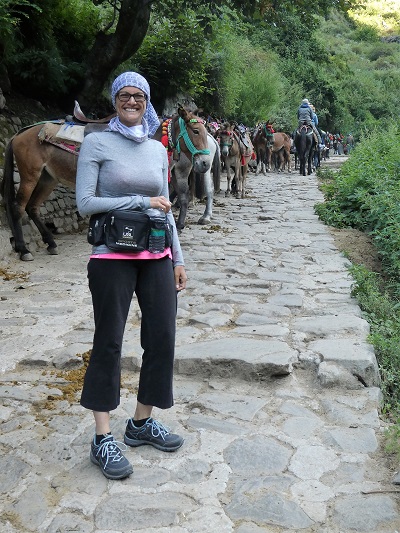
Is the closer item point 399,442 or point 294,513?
point 294,513

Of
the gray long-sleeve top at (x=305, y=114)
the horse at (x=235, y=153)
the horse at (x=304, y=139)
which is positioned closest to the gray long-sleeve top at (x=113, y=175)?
the horse at (x=235, y=153)

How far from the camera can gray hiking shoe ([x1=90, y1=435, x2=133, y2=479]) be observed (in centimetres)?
297

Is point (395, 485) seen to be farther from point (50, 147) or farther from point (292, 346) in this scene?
point (50, 147)

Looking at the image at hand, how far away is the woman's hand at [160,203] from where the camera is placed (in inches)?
120

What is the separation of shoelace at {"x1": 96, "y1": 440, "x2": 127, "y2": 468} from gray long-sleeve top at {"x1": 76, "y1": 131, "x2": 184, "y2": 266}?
96 cm

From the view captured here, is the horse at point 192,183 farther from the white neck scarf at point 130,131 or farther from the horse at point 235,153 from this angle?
the white neck scarf at point 130,131

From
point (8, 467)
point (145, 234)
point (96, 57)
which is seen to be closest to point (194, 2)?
point (96, 57)

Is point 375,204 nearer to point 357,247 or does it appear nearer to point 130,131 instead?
point 357,247

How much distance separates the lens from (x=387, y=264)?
7.94 metres

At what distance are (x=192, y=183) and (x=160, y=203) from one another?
7974 mm

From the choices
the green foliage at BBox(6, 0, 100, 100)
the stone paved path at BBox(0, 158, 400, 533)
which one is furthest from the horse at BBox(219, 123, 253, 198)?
the stone paved path at BBox(0, 158, 400, 533)

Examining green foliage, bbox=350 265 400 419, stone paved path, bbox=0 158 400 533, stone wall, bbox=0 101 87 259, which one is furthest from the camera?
stone wall, bbox=0 101 87 259

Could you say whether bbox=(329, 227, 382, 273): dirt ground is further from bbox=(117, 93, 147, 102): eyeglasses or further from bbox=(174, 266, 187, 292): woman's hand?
bbox=(117, 93, 147, 102): eyeglasses

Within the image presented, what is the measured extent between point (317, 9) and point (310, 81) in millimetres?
37476
